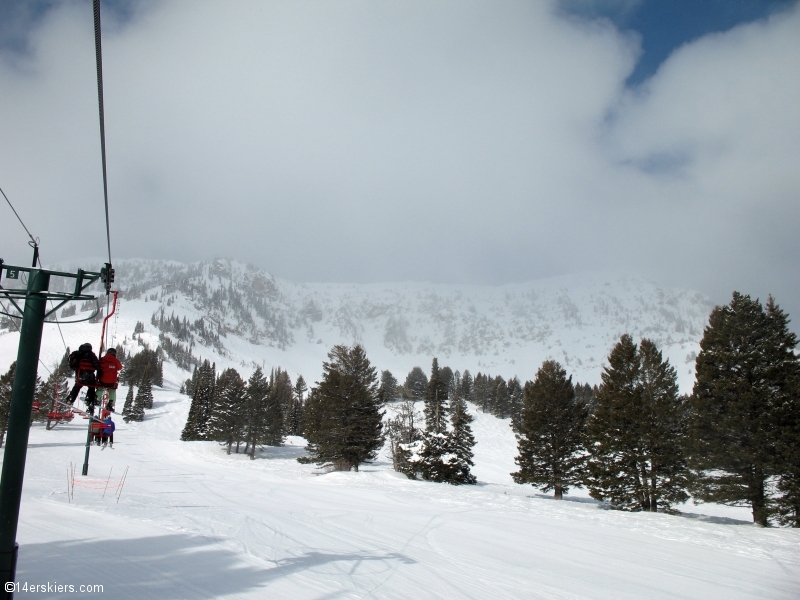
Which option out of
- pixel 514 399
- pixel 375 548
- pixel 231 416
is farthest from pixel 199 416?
pixel 375 548

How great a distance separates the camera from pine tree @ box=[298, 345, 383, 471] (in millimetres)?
37531

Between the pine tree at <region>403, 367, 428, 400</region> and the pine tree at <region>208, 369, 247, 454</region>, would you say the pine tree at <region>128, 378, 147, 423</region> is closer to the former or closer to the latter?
the pine tree at <region>208, 369, 247, 454</region>

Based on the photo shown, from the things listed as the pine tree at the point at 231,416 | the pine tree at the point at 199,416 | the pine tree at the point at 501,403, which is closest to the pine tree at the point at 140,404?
the pine tree at the point at 199,416

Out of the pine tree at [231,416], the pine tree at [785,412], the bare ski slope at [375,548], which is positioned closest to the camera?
the bare ski slope at [375,548]

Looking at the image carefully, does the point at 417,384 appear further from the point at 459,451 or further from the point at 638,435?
the point at 638,435

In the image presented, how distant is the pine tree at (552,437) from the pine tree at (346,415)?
12819 mm

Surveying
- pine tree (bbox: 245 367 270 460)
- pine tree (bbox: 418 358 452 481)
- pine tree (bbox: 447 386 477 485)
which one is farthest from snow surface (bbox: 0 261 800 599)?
pine tree (bbox: 245 367 270 460)

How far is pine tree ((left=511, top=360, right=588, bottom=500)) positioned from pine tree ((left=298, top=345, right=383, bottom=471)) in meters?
12.8

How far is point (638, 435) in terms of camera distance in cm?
2520

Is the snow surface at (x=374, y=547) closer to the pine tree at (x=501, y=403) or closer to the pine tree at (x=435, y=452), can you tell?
the pine tree at (x=435, y=452)

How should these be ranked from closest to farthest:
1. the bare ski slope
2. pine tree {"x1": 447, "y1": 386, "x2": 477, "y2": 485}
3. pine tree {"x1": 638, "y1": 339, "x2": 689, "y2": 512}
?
the bare ski slope → pine tree {"x1": 638, "y1": 339, "x2": 689, "y2": 512} → pine tree {"x1": 447, "y1": 386, "x2": 477, "y2": 485}

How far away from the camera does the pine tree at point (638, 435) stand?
79.8 feet

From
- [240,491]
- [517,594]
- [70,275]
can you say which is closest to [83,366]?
[70,275]

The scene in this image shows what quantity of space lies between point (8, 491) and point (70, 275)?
3.53 metres
